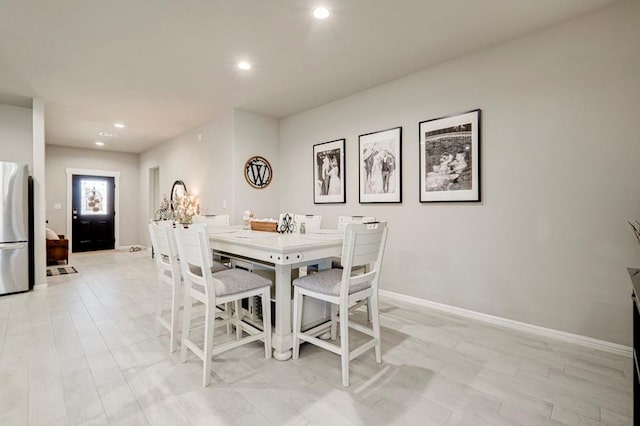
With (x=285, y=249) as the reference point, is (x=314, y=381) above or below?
below

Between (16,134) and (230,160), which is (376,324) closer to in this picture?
(230,160)

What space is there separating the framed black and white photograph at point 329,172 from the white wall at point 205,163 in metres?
1.34

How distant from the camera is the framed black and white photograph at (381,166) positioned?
141 inches

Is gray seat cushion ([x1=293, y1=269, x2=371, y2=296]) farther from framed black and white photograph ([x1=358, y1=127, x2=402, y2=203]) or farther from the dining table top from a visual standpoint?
framed black and white photograph ([x1=358, y1=127, x2=402, y2=203])

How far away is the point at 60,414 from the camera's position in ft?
5.27

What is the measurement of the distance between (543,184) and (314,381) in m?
2.44

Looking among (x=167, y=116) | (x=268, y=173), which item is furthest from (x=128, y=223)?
(x=268, y=173)

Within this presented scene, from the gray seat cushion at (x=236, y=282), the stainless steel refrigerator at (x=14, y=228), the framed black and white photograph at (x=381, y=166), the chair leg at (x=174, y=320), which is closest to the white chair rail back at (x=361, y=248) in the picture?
the gray seat cushion at (x=236, y=282)

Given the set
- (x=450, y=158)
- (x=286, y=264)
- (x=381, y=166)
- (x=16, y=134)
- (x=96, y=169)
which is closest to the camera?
(x=286, y=264)

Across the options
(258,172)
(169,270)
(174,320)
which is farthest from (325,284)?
(258,172)

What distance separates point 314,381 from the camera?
74.7 inches

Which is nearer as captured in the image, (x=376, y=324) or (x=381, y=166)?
(x=376, y=324)

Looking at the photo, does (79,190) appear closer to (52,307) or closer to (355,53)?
(52,307)

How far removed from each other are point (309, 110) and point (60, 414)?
4272 mm
